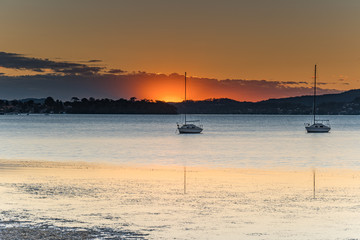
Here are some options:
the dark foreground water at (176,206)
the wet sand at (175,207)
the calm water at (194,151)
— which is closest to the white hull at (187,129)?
the calm water at (194,151)

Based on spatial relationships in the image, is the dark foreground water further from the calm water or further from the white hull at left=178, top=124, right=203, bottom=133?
the white hull at left=178, top=124, right=203, bottom=133

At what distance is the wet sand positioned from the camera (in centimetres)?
1514

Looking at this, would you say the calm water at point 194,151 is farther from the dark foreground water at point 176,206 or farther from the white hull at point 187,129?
the white hull at point 187,129

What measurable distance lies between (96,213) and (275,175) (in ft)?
54.7

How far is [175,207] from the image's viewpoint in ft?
62.7

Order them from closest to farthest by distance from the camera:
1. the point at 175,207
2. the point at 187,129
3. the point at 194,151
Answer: the point at 175,207, the point at 194,151, the point at 187,129

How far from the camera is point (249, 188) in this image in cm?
2488

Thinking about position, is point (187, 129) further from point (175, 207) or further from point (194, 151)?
point (175, 207)

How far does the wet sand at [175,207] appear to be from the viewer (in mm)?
15141

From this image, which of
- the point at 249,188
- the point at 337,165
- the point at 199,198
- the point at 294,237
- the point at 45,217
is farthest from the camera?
the point at 337,165

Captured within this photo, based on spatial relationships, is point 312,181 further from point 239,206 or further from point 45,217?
point 45,217

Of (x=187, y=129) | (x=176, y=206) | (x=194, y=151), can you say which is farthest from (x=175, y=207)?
(x=187, y=129)

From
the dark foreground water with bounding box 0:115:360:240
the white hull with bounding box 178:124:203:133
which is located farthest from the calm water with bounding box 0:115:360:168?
the white hull with bounding box 178:124:203:133

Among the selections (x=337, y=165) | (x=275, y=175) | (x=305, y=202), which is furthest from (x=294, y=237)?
(x=337, y=165)
